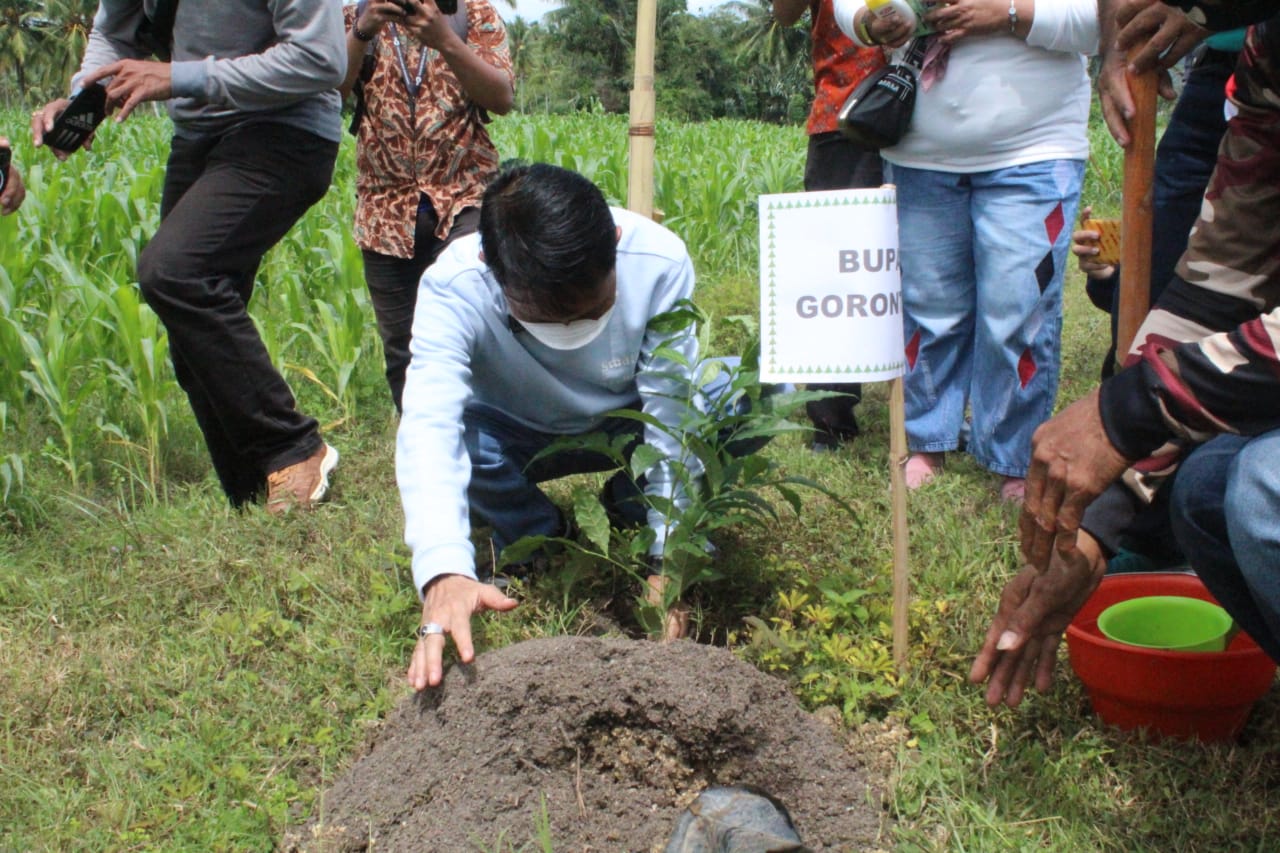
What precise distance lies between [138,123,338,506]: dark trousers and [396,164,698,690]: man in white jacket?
2.63ft

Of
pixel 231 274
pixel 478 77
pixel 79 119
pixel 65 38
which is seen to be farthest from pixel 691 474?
pixel 65 38

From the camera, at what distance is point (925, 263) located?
10.3 feet

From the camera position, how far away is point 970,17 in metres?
2.80

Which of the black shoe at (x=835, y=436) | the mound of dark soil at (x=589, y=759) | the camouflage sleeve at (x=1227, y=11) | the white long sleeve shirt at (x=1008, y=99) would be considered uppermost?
the camouflage sleeve at (x=1227, y=11)

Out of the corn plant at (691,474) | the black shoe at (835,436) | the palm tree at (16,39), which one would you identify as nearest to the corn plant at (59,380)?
the corn plant at (691,474)

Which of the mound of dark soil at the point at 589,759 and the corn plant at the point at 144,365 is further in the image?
the corn plant at the point at 144,365

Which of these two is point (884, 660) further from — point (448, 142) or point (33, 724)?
point (448, 142)

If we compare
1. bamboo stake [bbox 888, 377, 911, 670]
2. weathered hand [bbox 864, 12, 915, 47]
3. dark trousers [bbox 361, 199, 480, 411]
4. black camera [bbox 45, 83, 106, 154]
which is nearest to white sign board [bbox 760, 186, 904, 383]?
bamboo stake [bbox 888, 377, 911, 670]

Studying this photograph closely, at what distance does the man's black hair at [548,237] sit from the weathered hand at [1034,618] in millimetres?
939

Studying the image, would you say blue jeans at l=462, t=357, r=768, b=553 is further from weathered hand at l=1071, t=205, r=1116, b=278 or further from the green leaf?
weathered hand at l=1071, t=205, r=1116, b=278

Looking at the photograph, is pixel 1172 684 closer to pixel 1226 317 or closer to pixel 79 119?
pixel 1226 317

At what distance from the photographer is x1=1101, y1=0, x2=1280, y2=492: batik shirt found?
1.39 m

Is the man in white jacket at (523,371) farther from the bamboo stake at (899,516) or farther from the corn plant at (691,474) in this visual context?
the bamboo stake at (899,516)

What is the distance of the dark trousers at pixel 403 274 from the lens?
10.5 ft
